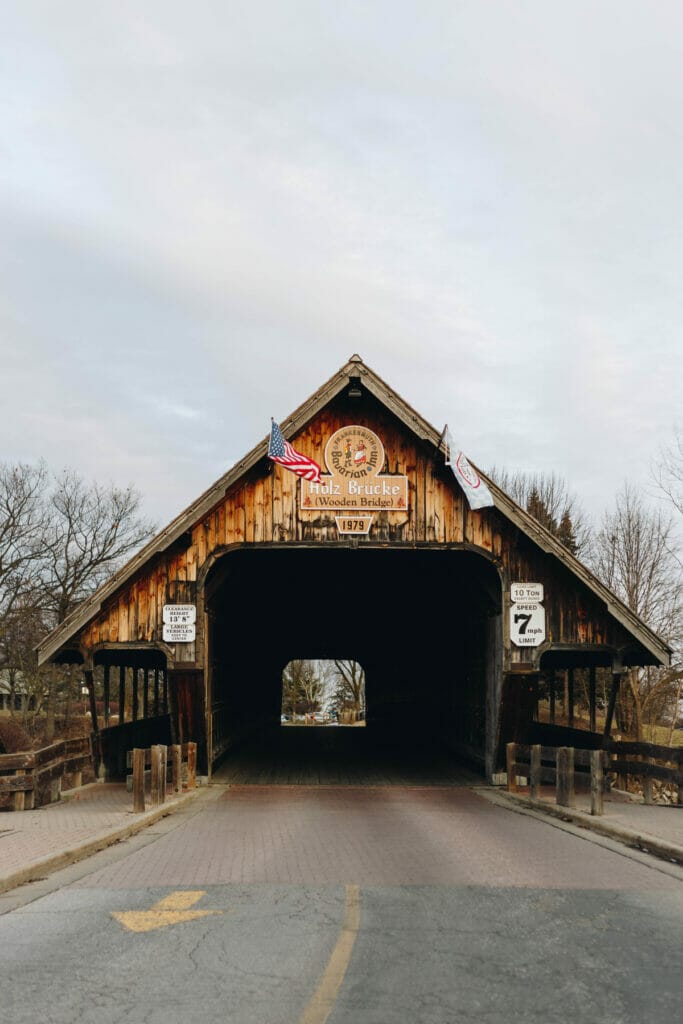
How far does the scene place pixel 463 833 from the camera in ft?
43.4

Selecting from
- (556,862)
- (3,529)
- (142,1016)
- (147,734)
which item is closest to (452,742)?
(147,734)

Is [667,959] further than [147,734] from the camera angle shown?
No

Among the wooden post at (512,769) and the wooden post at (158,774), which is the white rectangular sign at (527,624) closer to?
the wooden post at (512,769)

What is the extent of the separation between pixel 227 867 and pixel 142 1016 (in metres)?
5.07

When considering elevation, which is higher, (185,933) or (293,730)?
(185,933)

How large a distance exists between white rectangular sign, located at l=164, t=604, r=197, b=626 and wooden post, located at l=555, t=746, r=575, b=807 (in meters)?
7.27

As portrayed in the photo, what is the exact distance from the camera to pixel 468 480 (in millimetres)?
18438

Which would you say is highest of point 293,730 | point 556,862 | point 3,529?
point 3,529

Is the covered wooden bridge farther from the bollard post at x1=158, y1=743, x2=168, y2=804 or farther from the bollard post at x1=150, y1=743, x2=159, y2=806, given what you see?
the bollard post at x1=150, y1=743, x2=159, y2=806

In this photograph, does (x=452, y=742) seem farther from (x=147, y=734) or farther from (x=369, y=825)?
(x=369, y=825)

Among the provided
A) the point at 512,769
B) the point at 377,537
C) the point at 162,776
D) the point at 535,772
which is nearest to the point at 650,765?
the point at 535,772

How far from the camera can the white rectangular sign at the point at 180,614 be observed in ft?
63.3

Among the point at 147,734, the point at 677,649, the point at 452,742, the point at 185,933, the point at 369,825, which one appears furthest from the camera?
the point at 677,649

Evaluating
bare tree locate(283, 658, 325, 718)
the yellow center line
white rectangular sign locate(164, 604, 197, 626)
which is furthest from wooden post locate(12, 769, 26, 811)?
bare tree locate(283, 658, 325, 718)
